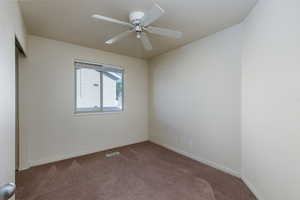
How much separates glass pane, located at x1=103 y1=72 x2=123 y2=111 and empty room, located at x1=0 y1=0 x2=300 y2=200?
0.09 feet

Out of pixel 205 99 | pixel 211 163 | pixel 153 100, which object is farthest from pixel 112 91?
pixel 211 163

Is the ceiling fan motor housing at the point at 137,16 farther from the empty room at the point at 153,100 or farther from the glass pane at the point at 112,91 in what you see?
the glass pane at the point at 112,91

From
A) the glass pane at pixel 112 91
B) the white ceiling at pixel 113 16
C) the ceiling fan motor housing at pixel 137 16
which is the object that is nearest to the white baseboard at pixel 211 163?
the glass pane at pixel 112 91

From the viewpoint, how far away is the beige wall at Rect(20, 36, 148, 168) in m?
2.49

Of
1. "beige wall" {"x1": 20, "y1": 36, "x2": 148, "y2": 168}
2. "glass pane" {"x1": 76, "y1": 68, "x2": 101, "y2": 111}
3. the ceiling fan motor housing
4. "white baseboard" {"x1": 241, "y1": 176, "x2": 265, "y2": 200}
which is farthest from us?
"glass pane" {"x1": 76, "y1": 68, "x2": 101, "y2": 111}

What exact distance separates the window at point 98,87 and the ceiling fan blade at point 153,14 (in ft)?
6.55

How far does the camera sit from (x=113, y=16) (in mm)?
1946

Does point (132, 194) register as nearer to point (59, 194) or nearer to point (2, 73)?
point (59, 194)

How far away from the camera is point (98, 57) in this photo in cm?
323

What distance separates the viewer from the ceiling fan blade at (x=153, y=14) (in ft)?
4.47

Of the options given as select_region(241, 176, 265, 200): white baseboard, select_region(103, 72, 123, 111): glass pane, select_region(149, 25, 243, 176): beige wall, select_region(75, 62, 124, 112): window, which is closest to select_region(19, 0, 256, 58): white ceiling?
select_region(149, 25, 243, 176): beige wall

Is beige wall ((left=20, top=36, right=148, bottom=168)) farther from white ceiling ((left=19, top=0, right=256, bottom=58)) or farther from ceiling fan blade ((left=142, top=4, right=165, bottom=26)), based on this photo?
ceiling fan blade ((left=142, top=4, right=165, bottom=26))

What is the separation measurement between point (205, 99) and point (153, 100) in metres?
1.67

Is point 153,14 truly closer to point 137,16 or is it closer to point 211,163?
point 137,16
